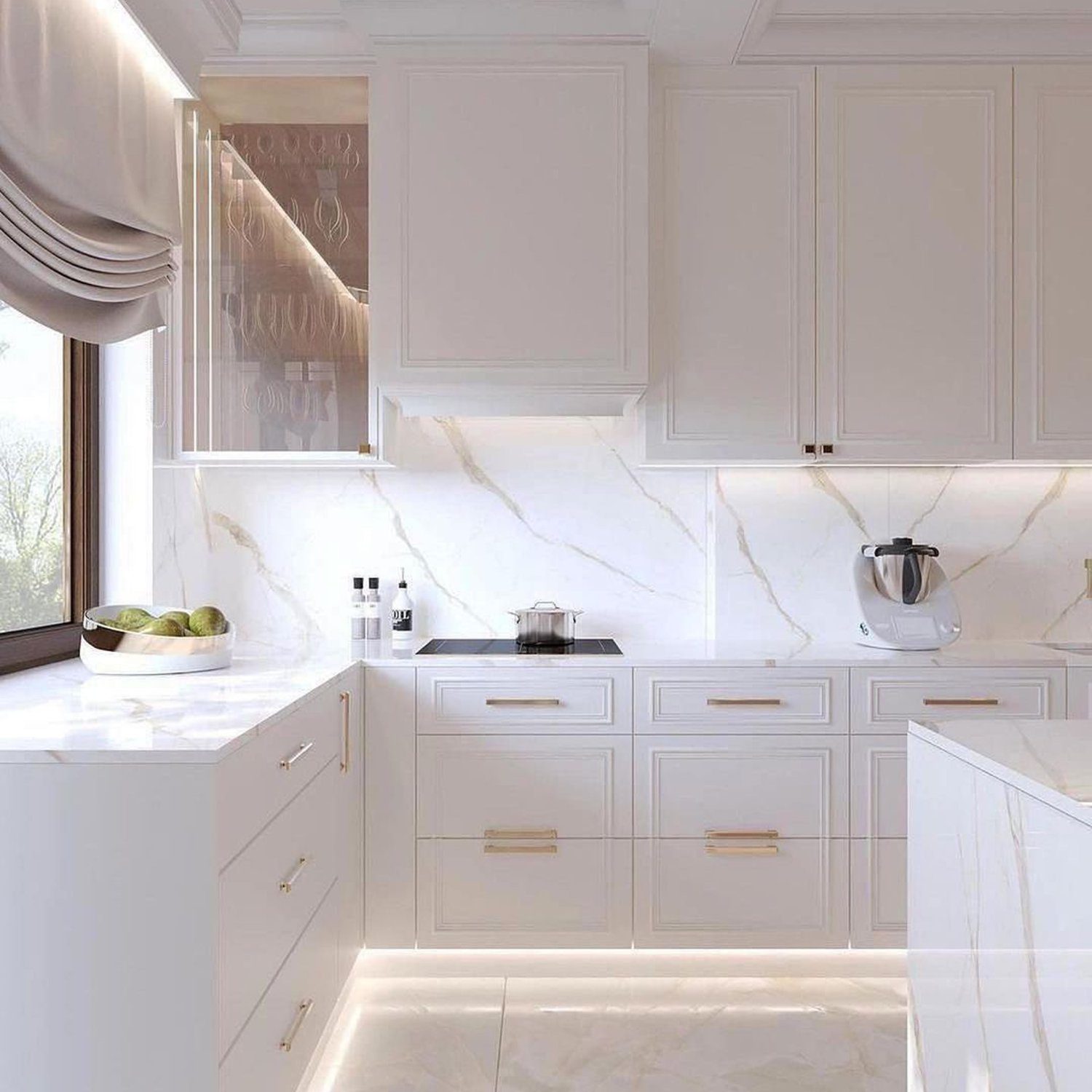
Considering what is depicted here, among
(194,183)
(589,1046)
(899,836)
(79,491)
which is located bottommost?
(589,1046)

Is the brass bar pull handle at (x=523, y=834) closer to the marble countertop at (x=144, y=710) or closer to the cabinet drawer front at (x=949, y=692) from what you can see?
the marble countertop at (x=144, y=710)

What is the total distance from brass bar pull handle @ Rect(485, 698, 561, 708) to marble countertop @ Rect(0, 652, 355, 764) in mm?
400

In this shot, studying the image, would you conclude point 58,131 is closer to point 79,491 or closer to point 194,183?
point 194,183

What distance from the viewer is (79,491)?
2455mm

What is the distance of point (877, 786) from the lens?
2451 mm

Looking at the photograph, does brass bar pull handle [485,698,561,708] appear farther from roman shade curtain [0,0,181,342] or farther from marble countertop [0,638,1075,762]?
roman shade curtain [0,0,181,342]

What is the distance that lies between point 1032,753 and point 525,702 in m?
1.46

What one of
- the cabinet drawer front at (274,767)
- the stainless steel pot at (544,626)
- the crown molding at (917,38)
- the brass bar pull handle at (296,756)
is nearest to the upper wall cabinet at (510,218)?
the crown molding at (917,38)

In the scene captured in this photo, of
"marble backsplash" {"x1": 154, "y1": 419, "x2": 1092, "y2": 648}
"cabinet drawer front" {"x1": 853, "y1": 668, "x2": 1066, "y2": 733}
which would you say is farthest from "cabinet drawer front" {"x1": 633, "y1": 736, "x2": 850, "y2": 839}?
"marble backsplash" {"x1": 154, "y1": 419, "x2": 1092, "y2": 648}

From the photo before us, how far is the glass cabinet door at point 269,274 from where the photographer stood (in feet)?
8.38

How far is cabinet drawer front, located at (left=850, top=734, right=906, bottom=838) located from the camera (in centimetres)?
245

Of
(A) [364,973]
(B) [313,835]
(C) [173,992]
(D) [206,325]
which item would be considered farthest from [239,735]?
(D) [206,325]

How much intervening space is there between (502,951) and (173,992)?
1.40 m

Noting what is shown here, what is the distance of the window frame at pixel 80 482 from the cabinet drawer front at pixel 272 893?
87 centimetres
